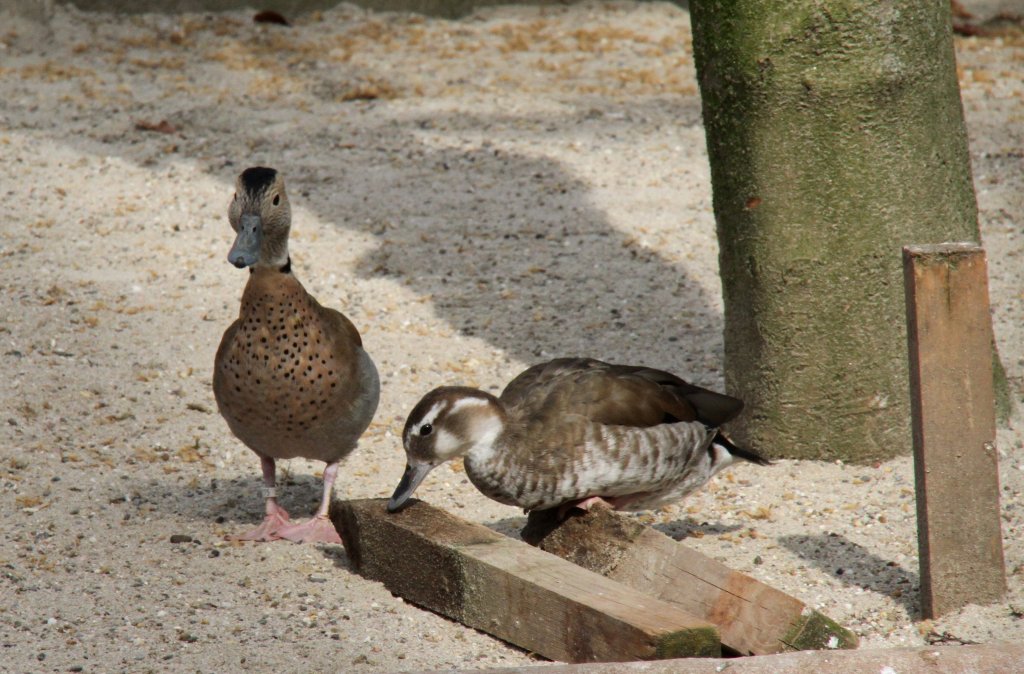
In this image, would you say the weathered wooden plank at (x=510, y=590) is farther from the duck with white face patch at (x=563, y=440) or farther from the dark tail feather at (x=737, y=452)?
the dark tail feather at (x=737, y=452)

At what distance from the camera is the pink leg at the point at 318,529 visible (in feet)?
14.5

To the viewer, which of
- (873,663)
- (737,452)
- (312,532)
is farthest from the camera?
(737,452)

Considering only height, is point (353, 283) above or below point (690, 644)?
above

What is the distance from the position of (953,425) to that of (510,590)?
131cm

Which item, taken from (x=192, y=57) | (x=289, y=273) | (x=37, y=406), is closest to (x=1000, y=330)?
(x=289, y=273)

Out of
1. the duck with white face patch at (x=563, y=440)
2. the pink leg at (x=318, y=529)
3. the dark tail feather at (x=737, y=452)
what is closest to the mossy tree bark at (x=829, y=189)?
the dark tail feather at (x=737, y=452)

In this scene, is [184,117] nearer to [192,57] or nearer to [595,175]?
[192,57]

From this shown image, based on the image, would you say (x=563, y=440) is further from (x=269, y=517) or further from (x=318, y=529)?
(x=269, y=517)

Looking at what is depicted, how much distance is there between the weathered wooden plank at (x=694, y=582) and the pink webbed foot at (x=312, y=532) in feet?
2.46

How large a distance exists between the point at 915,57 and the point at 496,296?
2.68 metres

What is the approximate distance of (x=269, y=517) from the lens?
450cm

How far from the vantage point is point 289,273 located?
438 centimetres

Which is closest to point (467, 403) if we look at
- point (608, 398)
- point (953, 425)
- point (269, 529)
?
point (608, 398)

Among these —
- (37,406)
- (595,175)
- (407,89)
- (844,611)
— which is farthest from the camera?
(407,89)
